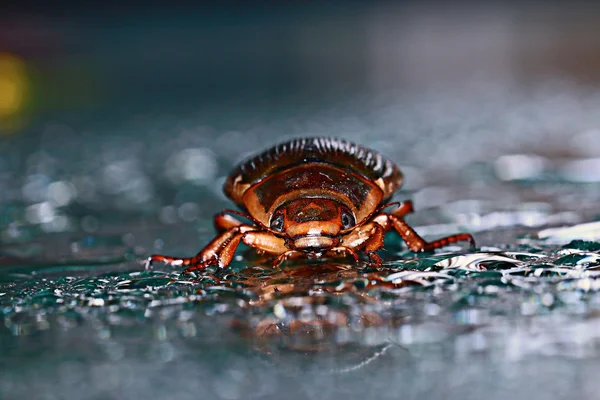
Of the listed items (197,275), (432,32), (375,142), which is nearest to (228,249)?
(197,275)

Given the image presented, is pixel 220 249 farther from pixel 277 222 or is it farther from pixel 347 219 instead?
pixel 347 219

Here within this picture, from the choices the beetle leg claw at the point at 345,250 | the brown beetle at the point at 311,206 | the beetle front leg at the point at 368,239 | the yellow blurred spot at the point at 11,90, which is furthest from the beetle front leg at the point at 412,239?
the yellow blurred spot at the point at 11,90

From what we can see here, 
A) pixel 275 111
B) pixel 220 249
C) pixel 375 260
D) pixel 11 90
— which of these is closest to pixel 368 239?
pixel 375 260

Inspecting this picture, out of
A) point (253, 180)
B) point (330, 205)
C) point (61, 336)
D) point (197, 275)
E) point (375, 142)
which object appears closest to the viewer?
point (61, 336)

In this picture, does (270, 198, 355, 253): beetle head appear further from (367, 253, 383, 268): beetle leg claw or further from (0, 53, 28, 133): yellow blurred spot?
(0, 53, 28, 133): yellow blurred spot

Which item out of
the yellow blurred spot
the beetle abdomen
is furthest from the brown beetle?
the yellow blurred spot

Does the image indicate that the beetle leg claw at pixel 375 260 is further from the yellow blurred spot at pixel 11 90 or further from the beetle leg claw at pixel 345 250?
the yellow blurred spot at pixel 11 90

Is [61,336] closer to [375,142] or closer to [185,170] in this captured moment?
[185,170]
